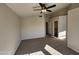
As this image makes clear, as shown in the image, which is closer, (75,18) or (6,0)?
(6,0)

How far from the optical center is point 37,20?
398 inches

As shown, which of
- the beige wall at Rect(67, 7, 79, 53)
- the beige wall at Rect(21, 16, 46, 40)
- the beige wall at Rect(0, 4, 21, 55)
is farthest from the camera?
the beige wall at Rect(21, 16, 46, 40)

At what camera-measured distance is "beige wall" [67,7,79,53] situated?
4.91 m

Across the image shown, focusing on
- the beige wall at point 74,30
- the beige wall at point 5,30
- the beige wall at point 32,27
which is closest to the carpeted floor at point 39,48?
the beige wall at point 74,30

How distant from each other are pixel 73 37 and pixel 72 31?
0.34 metres

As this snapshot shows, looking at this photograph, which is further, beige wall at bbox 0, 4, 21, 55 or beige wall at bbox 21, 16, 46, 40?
beige wall at bbox 21, 16, 46, 40

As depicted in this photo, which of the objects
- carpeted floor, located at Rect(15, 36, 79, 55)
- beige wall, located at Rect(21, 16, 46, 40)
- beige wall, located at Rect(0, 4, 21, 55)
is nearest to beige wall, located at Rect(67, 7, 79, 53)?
carpeted floor, located at Rect(15, 36, 79, 55)

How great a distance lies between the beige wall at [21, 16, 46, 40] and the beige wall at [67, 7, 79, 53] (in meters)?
4.78

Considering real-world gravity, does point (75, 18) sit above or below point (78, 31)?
above

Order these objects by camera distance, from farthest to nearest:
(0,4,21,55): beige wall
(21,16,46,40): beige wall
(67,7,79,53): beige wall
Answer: (21,16,46,40): beige wall < (67,7,79,53): beige wall < (0,4,21,55): beige wall

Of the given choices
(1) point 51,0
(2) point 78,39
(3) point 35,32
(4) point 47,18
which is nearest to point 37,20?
(3) point 35,32

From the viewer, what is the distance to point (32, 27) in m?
9.75

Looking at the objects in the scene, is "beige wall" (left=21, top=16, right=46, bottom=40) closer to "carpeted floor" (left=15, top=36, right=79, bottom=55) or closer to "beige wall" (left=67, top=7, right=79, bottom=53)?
"carpeted floor" (left=15, top=36, right=79, bottom=55)
